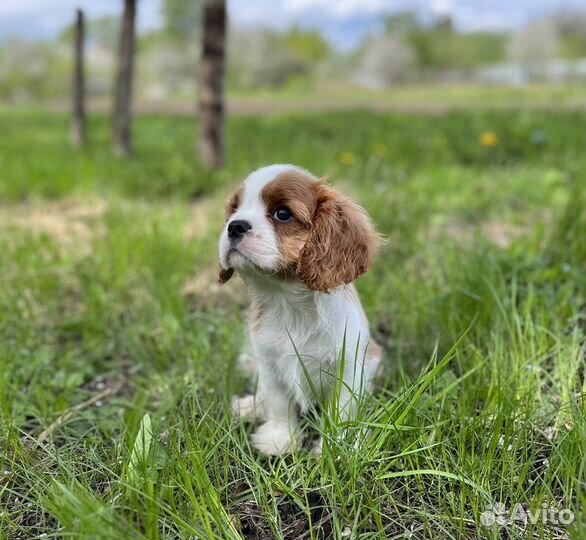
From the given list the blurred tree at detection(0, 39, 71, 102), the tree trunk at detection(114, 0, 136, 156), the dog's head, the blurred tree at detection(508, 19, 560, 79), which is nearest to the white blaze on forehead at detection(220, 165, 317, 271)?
the dog's head

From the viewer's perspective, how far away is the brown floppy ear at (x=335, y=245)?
222 centimetres

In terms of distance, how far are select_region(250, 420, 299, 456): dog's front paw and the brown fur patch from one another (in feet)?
2.45

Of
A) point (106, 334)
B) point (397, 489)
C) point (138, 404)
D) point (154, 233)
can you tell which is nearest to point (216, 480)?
point (397, 489)

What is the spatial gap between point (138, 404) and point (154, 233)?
177cm

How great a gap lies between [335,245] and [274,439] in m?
0.89

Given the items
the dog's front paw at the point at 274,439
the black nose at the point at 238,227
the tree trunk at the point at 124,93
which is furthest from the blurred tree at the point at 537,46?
the black nose at the point at 238,227

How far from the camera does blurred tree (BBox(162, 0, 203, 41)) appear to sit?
44.7 meters

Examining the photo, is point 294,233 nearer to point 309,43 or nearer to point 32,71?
point 32,71

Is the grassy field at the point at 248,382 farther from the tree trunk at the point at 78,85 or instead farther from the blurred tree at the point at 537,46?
the blurred tree at the point at 537,46

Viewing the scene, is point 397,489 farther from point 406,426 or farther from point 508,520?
point 508,520

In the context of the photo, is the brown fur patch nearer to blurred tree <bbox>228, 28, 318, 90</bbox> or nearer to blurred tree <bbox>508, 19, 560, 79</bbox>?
blurred tree <bbox>228, 28, 318, 90</bbox>

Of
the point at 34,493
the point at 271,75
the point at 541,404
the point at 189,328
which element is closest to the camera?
the point at 34,493

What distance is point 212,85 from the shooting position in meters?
7.29

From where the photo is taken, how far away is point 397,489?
79.0 inches
